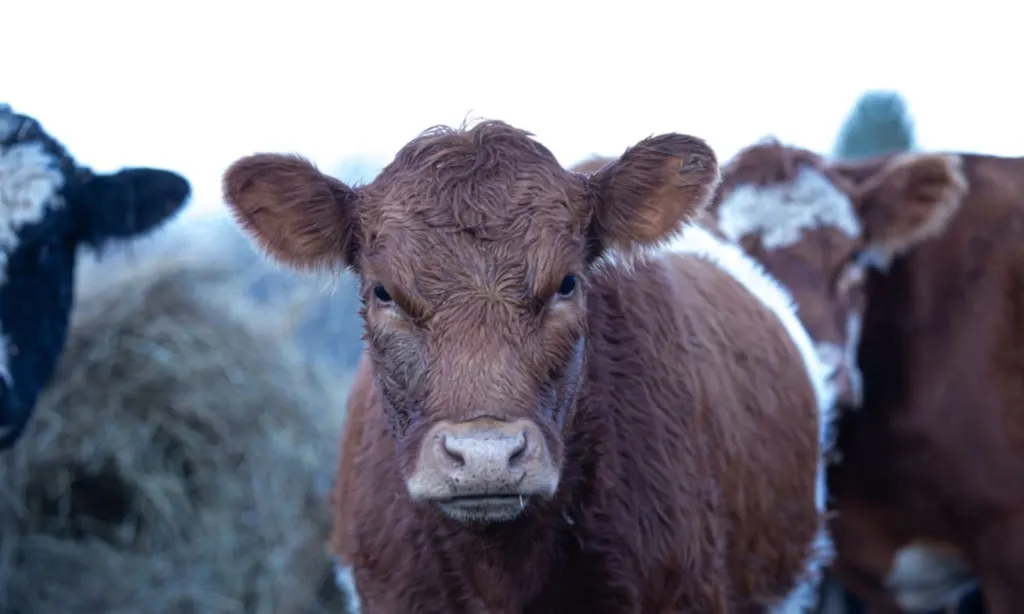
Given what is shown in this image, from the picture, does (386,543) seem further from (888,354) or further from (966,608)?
(966,608)

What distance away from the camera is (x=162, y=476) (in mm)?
5871

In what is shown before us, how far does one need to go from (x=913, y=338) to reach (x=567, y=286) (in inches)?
126

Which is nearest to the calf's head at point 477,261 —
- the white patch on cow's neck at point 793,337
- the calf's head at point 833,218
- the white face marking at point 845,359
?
the white patch on cow's neck at point 793,337

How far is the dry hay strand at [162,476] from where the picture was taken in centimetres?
562

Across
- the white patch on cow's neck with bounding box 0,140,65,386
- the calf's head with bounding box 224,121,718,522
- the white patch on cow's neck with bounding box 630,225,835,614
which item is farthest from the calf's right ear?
the white patch on cow's neck with bounding box 0,140,65,386

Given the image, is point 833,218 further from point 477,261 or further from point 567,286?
point 477,261

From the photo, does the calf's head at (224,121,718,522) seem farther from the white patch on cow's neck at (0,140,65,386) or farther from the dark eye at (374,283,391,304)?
the white patch on cow's neck at (0,140,65,386)

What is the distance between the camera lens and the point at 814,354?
4.71m

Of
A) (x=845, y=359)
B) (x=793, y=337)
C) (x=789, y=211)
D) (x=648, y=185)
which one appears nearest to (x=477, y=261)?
(x=648, y=185)

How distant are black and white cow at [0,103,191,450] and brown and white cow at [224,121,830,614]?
1.87m

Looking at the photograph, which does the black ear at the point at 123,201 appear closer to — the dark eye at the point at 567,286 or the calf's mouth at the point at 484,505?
the dark eye at the point at 567,286

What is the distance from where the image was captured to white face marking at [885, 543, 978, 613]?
5164mm

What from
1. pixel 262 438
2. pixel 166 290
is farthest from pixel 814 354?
pixel 166 290

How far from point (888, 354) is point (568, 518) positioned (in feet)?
9.88
